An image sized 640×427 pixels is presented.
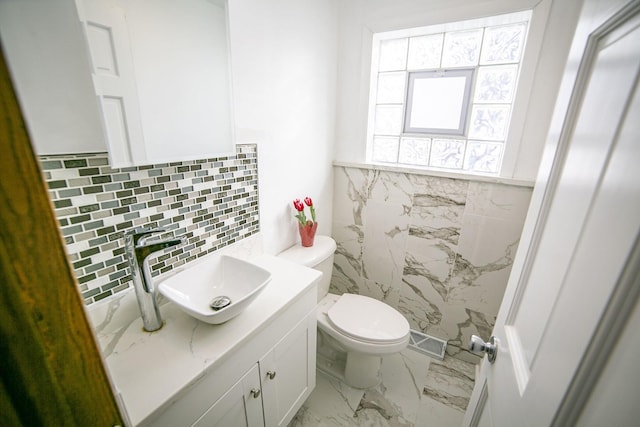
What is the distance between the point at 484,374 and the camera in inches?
33.2

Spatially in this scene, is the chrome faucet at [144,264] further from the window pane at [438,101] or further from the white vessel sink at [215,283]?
the window pane at [438,101]

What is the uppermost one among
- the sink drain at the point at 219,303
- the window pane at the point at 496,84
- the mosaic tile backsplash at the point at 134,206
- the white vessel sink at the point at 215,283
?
the window pane at the point at 496,84

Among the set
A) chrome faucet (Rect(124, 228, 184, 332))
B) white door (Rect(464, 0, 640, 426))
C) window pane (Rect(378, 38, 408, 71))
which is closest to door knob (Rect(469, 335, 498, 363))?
white door (Rect(464, 0, 640, 426))

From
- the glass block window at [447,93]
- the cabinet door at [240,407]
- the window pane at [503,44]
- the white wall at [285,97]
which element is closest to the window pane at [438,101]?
the glass block window at [447,93]

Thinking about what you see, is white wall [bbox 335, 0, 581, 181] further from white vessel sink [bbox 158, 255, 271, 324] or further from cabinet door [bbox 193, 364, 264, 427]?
cabinet door [bbox 193, 364, 264, 427]

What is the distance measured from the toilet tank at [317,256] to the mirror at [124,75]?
721 mm

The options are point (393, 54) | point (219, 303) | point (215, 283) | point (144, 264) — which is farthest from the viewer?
point (393, 54)

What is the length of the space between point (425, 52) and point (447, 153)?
0.66 m

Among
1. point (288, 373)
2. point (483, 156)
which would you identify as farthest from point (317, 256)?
point (483, 156)

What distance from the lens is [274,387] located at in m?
1.13

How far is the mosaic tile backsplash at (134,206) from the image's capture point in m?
0.78

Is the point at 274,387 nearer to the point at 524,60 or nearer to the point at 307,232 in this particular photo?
the point at 307,232

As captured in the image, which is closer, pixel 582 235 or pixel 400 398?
pixel 582 235

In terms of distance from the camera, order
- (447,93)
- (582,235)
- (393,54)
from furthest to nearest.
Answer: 1. (393,54)
2. (447,93)
3. (582,235)
